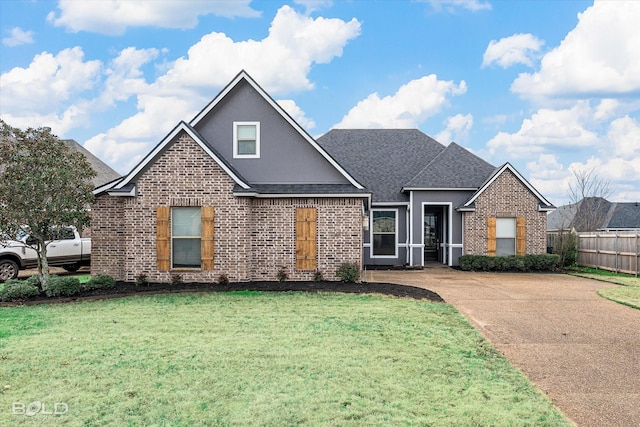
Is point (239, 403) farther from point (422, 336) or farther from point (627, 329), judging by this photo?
point (627, 329)

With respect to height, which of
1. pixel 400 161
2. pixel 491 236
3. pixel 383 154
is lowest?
pixel 491 236

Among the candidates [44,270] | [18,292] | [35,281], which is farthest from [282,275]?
[18,292]

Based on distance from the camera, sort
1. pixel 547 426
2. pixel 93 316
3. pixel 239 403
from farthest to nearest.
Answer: pixel 93 316, pixel 239 403, pixel 547 426

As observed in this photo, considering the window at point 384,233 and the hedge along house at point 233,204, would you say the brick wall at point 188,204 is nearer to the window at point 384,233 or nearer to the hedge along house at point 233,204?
the hedge along house at point 233,204

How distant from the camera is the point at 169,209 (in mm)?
14930

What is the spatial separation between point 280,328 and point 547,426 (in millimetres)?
4987

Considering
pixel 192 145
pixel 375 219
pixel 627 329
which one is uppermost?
pixel 192 145

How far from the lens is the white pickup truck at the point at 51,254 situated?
18250mm

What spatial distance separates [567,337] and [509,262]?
1287 centimetres

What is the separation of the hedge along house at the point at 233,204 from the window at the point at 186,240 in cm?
3

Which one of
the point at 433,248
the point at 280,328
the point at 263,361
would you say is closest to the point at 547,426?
the point at 263,361

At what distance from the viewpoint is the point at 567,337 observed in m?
9.09

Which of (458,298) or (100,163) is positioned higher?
(100,163)

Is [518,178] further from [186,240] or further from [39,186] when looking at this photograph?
[39,186]
